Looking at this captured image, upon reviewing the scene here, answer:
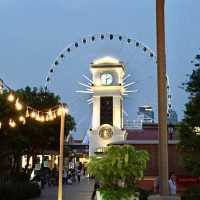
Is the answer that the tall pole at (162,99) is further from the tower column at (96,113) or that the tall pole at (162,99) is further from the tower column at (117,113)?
the tower column at (96,113)

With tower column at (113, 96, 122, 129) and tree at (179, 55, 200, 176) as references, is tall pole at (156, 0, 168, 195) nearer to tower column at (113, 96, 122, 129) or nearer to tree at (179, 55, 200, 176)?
tree at (179, 55, 200, 176)

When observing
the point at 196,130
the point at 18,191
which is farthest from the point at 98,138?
the point at 196,130

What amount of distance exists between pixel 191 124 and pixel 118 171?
12.4 m

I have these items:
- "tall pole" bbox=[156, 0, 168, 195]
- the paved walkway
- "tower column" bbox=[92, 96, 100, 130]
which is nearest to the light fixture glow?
"tower column" bbox=[92, 96, 100, 130]

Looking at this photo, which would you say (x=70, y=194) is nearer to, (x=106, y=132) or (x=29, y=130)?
(x=29, y=130)

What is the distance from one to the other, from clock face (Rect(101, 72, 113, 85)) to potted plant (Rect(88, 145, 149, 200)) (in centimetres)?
9890

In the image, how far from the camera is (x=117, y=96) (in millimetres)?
112188

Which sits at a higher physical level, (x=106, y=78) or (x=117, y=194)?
(x=106, y=78)

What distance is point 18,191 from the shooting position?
2956cm

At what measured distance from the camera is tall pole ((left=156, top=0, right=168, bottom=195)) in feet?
45.5

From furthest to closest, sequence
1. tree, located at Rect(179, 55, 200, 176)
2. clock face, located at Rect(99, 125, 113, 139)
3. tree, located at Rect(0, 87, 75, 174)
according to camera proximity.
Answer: clock face, located at Rect(99, 125, 113, 139), tree, located at Rect(0, 87, 75, 174), tree, located at Rect(179, 55, 200, 176)

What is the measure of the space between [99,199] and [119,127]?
98.1 meters

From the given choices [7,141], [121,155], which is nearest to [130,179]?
[121,155]

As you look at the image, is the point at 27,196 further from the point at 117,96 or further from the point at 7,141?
the point at 117,96
